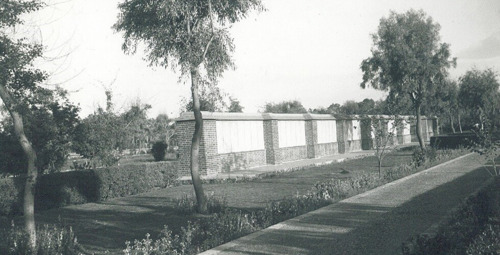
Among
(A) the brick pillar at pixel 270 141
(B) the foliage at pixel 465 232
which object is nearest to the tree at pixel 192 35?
(B) the foliage at pixel 465 232

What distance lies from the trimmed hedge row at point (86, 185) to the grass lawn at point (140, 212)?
0.54m

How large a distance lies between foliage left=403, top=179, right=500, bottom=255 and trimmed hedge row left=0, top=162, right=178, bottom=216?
1091 centimetres

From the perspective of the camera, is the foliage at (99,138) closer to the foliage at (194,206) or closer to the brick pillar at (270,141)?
the foliage at (194,206)

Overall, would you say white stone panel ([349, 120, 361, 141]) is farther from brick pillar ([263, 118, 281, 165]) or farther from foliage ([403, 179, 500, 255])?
foliage ([403, 179, 500, 255])

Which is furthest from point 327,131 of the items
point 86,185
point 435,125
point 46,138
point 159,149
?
point 435,125

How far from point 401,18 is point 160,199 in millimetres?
19970

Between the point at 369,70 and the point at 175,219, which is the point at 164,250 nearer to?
the point at 175,219

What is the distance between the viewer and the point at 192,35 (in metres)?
10.5

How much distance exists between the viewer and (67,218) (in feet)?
35.1

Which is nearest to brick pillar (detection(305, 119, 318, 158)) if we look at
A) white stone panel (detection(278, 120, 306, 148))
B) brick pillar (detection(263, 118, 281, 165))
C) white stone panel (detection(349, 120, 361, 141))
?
white stone panel (detection(278, 120, 306, 148))

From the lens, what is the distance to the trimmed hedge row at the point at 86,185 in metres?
11.8

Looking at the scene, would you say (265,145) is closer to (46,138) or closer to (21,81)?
(46,138)

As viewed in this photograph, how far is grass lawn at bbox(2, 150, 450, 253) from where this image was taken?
8156mm

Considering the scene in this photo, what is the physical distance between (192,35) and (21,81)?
14.2ft
